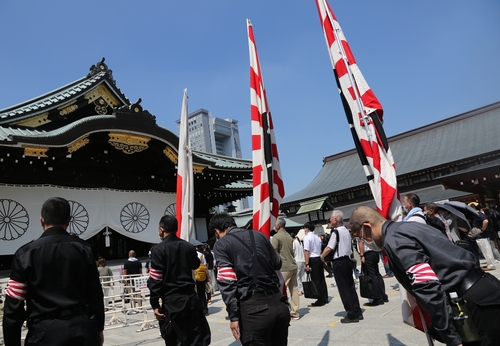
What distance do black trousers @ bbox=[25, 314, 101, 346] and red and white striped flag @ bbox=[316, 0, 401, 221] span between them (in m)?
2.33

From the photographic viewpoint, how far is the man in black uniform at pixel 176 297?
3.39 meters

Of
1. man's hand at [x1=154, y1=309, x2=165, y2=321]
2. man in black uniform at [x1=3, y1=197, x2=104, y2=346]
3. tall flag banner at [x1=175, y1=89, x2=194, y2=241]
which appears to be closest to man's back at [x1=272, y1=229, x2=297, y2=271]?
tall flag banner at [x1=175, y1=89, x2=194, y2=241]

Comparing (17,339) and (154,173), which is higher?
(154,173)

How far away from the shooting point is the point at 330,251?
5.79 metres

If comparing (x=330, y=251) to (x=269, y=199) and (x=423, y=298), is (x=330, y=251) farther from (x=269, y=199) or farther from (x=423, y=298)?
(x=423, y=298)

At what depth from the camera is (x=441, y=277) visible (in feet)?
6.97

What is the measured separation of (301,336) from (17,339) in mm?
3407

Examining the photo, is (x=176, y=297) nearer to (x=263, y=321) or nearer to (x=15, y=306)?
(x=263, y=321)

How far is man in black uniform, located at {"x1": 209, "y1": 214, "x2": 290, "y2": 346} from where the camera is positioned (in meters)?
2.71

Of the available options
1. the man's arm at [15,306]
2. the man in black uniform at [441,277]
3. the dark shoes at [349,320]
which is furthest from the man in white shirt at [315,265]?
the man's arm at [15,306]

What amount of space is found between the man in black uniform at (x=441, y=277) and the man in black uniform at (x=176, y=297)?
2.04 m

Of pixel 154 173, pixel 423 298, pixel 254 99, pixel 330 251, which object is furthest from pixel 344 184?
pixel 423 298

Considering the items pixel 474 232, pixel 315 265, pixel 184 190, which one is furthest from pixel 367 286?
pixel 474 232

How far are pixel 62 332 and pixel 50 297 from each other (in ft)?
0.75
